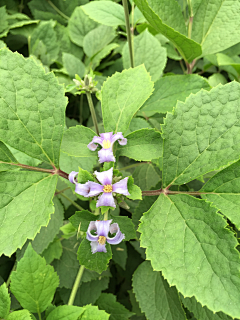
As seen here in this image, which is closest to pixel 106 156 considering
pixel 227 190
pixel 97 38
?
pixel 227 190

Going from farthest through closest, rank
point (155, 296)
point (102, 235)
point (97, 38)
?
point (97, 38) → point (155, 296) → point (102, 235)

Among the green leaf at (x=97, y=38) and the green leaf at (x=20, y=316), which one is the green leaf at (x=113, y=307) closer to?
the green leaf at (x=20, y=316)

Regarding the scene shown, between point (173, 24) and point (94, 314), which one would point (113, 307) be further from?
point (173, 24)

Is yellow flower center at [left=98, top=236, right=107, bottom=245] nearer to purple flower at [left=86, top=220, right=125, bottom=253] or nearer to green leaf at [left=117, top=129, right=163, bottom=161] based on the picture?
purple flower at [left=86, top=220, right=125, bottom=253]

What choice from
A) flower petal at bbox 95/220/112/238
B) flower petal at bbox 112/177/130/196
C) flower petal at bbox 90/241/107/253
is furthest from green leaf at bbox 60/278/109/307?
flower petal at bbox 112/177/130/196

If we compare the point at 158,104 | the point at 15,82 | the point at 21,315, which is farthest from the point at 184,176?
the point at 21,315

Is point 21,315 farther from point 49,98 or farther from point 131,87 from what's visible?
point 131,87
